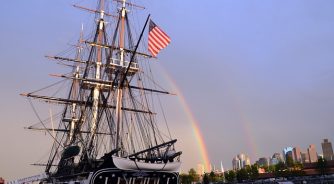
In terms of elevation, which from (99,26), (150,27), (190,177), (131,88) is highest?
(99,26)

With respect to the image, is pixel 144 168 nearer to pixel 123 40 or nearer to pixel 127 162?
pixel 127 162

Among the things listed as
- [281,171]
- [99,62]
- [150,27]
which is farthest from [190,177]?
[150,27]

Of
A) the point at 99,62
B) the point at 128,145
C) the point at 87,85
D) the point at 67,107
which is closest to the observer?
the point at 128,145

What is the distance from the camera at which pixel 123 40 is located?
2051 inches

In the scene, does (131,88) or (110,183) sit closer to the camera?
(110,183)

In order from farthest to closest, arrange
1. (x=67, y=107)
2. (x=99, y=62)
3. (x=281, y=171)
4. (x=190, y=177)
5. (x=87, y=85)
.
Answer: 1. (x=190, y=177)
2. (x=281, y=171)
3. (x=67, y=107)
4. (x=99, y=62)
5. (x=87, y=85)

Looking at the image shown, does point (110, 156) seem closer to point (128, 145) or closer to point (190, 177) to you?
point (128, 145)

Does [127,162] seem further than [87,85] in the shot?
No

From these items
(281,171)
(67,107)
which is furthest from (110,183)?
(281,171)

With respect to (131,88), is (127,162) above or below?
below

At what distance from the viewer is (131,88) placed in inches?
1917

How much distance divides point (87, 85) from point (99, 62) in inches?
304

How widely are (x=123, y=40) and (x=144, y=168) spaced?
26929 millimetres

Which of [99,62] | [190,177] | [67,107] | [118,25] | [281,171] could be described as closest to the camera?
[118,25]
